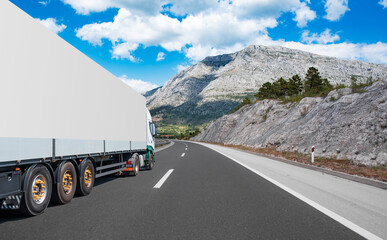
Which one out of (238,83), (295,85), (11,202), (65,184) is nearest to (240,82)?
(238,83)

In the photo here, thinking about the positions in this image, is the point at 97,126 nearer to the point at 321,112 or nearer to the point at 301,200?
the point at 301,200

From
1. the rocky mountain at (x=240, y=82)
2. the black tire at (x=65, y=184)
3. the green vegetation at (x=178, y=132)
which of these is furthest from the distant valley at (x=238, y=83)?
the black tire at (x=65, y=184)

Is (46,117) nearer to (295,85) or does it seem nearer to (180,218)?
(180,218)

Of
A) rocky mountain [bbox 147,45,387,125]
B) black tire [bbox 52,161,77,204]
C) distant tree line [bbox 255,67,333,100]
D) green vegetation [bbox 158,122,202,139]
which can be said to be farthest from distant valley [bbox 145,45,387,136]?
black tire [bbox 52,161,77,204]

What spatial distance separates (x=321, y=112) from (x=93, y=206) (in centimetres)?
2035

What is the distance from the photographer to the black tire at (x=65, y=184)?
17.5 ft

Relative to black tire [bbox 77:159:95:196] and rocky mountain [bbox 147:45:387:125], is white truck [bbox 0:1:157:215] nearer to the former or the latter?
black tire [bbox 77:159:95:196]

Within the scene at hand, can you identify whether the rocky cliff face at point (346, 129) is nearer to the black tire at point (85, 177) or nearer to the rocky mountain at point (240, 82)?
the black tire at point (85, 177)

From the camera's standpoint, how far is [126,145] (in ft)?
30.7

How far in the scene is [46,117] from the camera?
512 centimetres

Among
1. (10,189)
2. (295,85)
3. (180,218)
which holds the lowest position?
(180,218)

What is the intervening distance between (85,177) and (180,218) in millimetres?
3116

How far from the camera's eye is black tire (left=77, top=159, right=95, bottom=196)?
6211mm

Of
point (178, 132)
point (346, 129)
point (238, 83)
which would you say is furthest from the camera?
point (238, 83)
